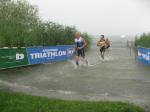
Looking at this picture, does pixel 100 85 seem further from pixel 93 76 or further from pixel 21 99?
pixel 21 99

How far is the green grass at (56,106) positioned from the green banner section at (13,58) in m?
6.41

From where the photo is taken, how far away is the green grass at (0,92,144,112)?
9.53m

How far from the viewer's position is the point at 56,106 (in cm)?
979

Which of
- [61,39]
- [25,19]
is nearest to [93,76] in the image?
[61,39]

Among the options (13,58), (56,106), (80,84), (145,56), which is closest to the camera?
(56,106)

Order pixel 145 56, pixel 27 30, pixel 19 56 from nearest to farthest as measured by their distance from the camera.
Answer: pixel 19 56
pixel 145 56
pixel 27 30

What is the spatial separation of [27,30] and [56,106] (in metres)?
15.5

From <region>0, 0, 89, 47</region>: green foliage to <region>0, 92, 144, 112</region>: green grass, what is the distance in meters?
10.0

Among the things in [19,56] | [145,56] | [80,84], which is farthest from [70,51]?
[80,84]

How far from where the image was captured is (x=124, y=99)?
11062 mm

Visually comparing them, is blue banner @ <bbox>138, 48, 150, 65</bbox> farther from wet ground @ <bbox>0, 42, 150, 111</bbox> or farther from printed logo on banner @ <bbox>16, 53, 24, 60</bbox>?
printed logo on banner @ <bbox>16, 53, 24, 60</bbox>

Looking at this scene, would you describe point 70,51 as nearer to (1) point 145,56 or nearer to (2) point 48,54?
(2) point 48,54

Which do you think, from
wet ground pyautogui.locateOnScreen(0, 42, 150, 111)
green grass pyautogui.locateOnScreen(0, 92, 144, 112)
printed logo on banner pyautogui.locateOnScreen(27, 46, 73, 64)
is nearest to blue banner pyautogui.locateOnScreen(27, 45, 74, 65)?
printed logo on banner pyautogui.locateOnScreen(27, 46, 73, 64)

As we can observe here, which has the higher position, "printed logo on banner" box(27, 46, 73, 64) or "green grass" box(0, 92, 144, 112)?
"printed logo on banner" box(27, 46, 73, 64)
